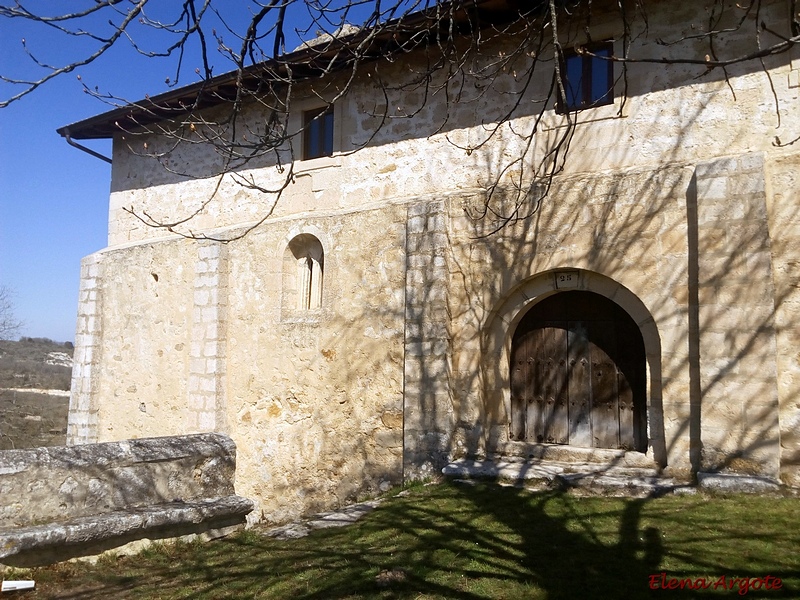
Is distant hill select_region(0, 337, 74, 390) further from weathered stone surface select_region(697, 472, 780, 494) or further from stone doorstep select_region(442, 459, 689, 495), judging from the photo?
weathered stone surface select_region(697, 472, 780, 494)

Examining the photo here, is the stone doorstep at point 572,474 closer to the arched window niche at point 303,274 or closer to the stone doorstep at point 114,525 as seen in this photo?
the stone doorstep at point 114,525

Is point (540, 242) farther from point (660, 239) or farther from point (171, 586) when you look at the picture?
point (171, 586)

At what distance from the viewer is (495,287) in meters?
6.54

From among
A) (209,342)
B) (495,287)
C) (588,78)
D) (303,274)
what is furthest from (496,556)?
(209,342)

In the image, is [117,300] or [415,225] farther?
[117,300]

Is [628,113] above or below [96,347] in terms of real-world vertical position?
above

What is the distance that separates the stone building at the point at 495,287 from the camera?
5316mm

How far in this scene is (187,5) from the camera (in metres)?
3.64

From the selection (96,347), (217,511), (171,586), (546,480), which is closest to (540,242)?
(546,480)

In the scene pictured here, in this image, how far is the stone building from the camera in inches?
209

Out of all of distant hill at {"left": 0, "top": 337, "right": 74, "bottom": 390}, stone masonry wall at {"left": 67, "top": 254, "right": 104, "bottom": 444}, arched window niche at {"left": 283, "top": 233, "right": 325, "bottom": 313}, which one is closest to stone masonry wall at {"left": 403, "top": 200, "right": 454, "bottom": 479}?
arched window niche at {"left": 283, "top": 233, "right": 325, "bottom": 313}

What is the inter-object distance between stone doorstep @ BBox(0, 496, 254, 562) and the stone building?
2083 millimetres

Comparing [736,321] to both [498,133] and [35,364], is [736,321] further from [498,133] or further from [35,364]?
[35,364]

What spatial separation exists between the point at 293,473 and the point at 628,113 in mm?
5431
